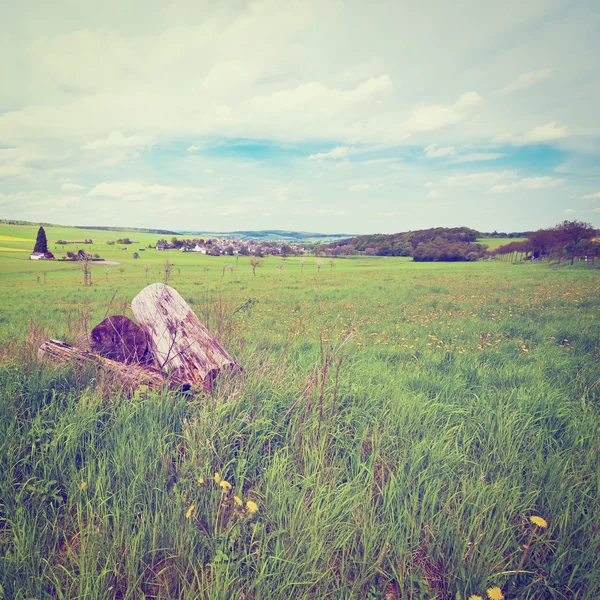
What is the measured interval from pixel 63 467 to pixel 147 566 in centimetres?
132

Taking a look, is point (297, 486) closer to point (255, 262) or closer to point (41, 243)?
point (41, 243)

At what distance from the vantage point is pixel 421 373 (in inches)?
209

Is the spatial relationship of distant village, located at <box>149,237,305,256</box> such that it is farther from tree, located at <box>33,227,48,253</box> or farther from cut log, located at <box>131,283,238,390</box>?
cut log, located at <box>131,283,238,390</box>

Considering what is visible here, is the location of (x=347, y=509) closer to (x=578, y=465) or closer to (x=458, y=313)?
(x=578, y=465)

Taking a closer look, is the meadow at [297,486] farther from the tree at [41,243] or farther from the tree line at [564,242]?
the tree line at [564,242]

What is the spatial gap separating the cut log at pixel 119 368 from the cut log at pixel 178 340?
16 cm

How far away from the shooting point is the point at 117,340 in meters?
4.83

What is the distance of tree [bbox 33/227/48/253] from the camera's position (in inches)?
428

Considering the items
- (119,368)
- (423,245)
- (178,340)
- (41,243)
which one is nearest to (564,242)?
(178,340)

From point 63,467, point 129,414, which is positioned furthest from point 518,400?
point 63,467

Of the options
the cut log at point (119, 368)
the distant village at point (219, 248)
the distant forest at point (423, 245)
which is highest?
the distant forest at point (423, 245)

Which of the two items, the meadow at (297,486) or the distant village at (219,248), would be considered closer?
the meadow at (297,486)

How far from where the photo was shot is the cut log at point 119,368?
3916mm

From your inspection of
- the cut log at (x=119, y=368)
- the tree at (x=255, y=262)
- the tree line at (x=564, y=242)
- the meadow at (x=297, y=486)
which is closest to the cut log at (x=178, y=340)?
the cut log at (x=119, y=368)
